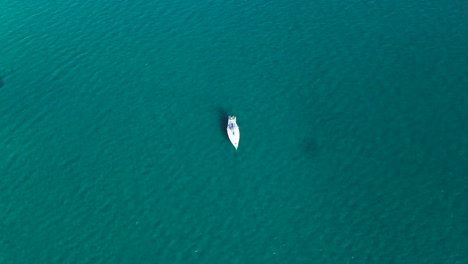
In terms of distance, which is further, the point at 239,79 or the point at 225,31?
the point at 225,31

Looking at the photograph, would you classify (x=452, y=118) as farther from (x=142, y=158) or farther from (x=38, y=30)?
(x=38, y=30)

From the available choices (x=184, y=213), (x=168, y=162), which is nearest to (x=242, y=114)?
(x=168, y=162)

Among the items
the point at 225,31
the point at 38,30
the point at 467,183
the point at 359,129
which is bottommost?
the point at 467,183

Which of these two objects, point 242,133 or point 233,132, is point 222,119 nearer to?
point 242,133

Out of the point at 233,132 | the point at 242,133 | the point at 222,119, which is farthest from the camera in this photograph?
the point at 222,119

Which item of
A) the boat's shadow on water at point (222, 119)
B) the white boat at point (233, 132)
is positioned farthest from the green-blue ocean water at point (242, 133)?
the white boat at point (233, 132)

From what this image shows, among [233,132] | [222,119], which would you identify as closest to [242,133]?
[233,132]

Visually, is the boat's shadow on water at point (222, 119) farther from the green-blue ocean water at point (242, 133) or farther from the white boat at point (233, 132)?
the white boat at point (233, 132)
